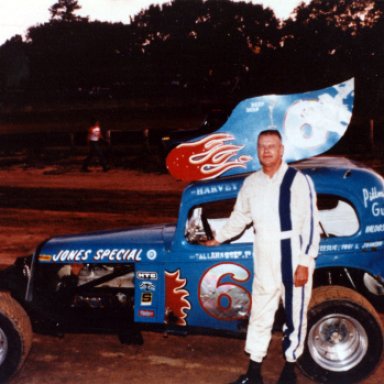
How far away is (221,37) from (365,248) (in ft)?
123

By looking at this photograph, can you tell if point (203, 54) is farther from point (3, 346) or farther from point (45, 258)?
point (3, 346)

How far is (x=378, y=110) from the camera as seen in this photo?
31.2m

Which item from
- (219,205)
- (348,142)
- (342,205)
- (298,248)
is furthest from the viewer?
(348,142)

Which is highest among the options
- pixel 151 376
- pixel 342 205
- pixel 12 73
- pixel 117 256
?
pixel 12 73

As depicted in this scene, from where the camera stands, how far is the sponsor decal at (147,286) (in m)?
4.36

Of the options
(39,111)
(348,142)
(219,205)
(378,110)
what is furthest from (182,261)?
(39,111)

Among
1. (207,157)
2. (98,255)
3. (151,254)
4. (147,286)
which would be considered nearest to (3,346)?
(98,255)

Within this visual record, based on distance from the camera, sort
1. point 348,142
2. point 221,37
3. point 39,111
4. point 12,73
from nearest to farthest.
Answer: point 348,142 → point 221,37 → point 39,111 → point 12,73

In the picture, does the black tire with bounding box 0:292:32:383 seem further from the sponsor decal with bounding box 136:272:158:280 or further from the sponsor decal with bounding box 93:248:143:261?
the sponsor decal with bounding box 136:272:158:280

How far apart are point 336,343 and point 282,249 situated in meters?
1.04

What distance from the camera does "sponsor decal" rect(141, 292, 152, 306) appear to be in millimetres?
4375

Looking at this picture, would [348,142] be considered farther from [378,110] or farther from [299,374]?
[299,374]

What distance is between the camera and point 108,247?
462cm

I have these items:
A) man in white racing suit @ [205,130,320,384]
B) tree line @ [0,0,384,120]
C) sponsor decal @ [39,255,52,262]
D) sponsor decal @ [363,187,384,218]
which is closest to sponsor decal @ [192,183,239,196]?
man in white racing suit @ [205,130,320,384]
